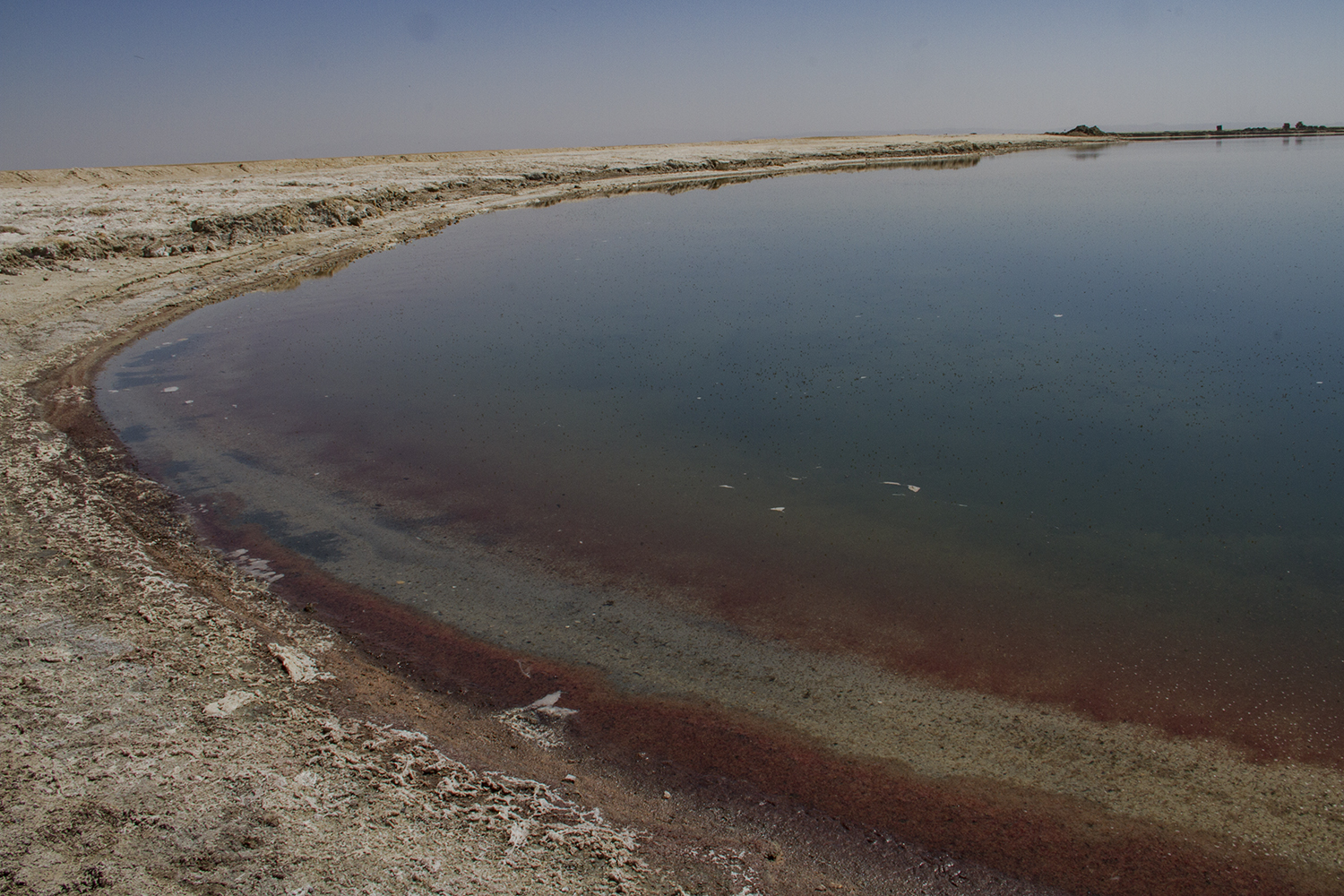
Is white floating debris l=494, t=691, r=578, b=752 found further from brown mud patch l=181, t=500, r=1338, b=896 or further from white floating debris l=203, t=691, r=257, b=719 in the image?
white floating debris l=203, t=691, r=257, b=719

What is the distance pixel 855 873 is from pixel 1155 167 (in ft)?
122

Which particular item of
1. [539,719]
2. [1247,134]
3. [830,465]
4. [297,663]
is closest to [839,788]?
[539,719]

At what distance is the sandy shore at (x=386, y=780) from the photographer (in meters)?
2.75

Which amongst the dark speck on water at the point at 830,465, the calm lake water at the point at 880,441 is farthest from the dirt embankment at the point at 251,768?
the calm lake water at the point at 880,441

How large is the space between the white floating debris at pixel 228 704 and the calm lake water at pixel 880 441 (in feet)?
4.19

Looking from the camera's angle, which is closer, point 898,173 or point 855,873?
point 855,873

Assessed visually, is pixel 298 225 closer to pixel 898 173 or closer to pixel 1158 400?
pixel 1158 400

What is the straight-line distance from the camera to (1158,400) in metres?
7.22

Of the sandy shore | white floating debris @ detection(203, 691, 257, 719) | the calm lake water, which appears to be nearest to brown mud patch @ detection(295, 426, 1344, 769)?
the calm lake water

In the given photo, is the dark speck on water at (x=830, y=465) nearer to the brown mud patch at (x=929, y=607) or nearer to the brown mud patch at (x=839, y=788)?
the brown mud patch at (x=929, y=607)

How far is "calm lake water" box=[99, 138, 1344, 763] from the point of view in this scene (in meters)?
4.42

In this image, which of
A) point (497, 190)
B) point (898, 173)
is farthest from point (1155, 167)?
point (497, 190)

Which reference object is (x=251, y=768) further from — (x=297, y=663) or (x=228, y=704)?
(x=297, y=663)

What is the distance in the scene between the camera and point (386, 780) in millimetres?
3180
